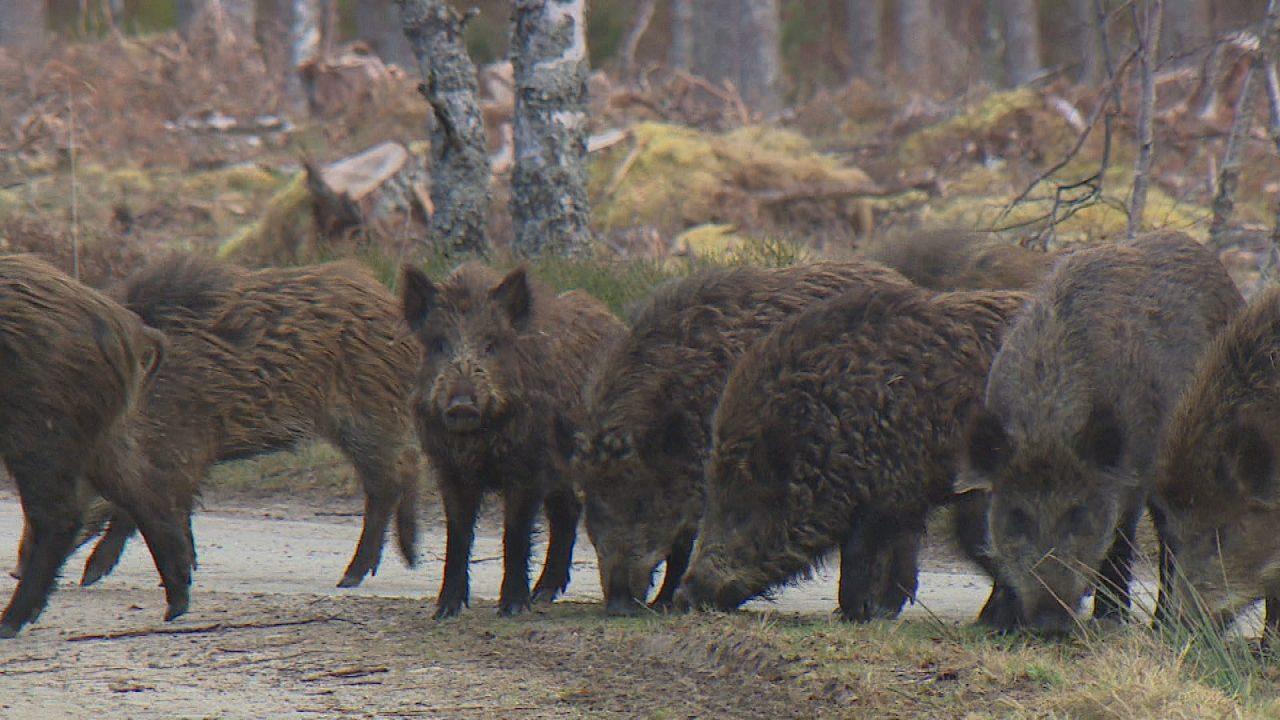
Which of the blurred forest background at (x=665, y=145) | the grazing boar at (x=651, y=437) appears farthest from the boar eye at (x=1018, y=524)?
the blurred forest background at (x=665, y=145)

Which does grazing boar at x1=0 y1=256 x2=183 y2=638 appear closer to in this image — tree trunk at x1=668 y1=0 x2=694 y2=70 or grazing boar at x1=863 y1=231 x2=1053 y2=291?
grazing boar at x1=863 y1=231 x2=1053 y2=291

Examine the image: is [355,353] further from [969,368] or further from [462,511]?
[969,368]

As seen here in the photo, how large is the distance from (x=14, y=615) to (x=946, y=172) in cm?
1475

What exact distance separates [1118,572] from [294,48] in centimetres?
2303

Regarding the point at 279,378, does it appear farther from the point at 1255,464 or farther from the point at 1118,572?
the point at 1255,464

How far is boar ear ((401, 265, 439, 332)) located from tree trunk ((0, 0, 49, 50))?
70.6 feet

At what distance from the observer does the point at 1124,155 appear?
18.7 m

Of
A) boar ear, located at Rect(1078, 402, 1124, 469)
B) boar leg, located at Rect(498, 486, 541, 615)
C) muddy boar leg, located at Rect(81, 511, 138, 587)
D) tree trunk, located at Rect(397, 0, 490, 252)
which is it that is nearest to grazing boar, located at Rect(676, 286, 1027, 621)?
boar ear, located at Rect(1078, 402, 1124, 469)

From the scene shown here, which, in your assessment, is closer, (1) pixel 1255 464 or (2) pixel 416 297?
(1) pixel 1255 464

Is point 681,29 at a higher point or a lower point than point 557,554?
higher

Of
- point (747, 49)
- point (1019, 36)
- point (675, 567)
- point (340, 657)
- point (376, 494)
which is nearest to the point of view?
point (340, 657)

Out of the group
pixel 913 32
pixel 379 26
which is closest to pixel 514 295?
pixel 913 32

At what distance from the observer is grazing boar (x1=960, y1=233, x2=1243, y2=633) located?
5.50 meters

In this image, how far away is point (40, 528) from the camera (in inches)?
232
